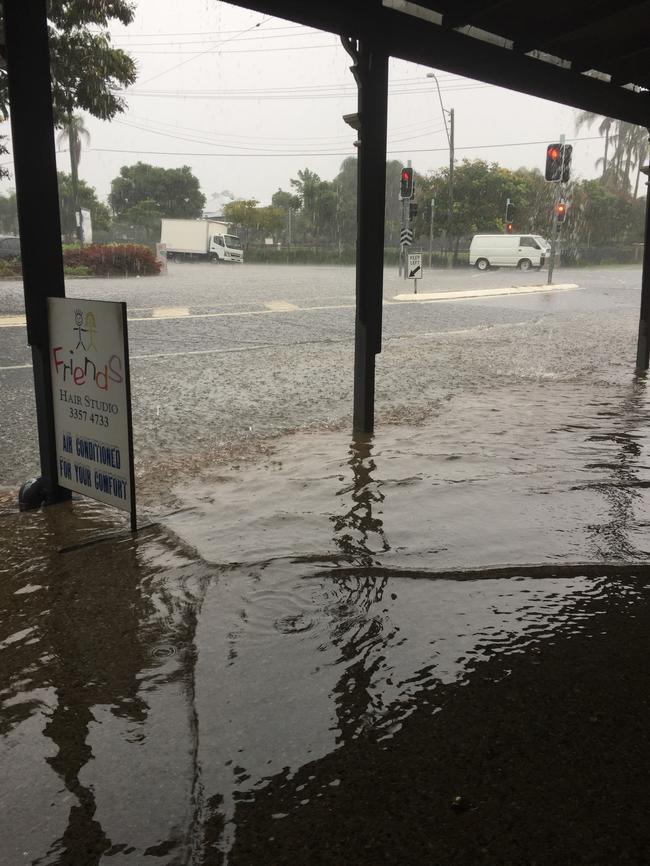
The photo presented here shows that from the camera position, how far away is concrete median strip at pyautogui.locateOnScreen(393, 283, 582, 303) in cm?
2126

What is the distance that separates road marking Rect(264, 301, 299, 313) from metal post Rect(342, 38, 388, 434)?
11.1m

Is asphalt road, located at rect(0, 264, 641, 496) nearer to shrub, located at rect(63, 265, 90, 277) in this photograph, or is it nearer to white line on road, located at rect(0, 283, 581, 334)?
white line on road, located at rect(0, 283, 581, 334)

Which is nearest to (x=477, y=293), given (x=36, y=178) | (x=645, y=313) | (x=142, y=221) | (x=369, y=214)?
(x=142, y=221)

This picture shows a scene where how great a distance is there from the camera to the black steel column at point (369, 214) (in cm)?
539

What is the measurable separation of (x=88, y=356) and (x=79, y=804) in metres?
2.43

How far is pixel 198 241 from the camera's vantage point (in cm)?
3847

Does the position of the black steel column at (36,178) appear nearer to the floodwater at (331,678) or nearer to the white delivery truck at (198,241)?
the floodwater at (331,678)

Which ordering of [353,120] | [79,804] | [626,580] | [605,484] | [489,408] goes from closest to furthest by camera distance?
1. [79,804]
2. [626,580]
3. [605,484]
4. [353,120]
5. [489,408]

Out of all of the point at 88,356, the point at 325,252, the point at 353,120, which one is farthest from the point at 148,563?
the point at 325,252

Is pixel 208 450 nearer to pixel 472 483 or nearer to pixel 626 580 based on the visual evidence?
pixel 472 483

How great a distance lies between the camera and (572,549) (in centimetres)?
375

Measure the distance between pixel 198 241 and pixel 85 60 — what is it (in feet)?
78.8

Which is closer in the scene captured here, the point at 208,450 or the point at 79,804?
the point at 79,804

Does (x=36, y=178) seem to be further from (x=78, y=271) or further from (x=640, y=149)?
(x=640, y=149)
